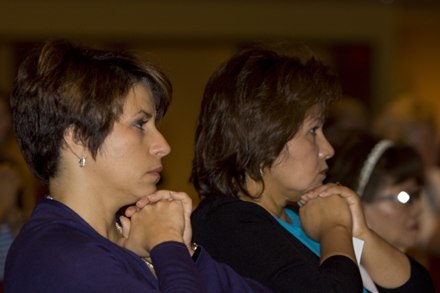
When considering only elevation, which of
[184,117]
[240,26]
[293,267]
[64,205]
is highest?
[64,205]

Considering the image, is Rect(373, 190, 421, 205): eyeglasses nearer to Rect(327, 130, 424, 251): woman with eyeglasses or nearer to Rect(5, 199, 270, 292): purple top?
Rect(327, 130, 424, 251): woman with eyeglasses

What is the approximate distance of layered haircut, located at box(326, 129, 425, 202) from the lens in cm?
314

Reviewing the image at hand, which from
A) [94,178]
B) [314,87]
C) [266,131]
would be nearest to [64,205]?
[94,178]

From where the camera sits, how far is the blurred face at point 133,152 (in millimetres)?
1974

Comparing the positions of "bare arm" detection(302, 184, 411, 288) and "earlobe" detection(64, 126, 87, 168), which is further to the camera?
"bare arm" detection(302, 184, 411, 288)

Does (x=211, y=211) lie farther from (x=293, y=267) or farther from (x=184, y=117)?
(x=184, y=117)

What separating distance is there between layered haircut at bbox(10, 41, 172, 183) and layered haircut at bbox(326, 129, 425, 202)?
1.24 metres

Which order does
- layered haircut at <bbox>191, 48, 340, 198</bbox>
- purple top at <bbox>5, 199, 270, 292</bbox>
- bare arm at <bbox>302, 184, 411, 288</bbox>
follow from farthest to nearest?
bare arm at <bbox>302, 184, 411, 288</bbox>
layered haircut at <bbox>191, 48, 340, 198</bbox>
purple top at <bbox>5, 199, 270, 292</bbox>

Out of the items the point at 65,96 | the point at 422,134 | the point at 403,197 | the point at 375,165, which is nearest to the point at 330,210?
the point at 403,197

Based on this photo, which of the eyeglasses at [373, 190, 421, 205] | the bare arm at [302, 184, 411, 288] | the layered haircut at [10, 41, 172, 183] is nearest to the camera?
the layered haircut at [10, 41, 172, 183]

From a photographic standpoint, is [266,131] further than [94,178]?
Yes

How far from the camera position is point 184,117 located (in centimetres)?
888

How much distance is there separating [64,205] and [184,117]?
6.92 metres

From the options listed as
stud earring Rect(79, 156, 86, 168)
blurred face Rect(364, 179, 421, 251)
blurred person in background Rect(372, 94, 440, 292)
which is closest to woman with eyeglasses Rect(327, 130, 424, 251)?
blurred face Rect(364, 179, 421, 251)
